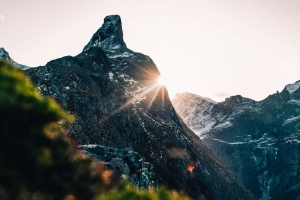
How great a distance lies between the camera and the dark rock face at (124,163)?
45775 millimetres

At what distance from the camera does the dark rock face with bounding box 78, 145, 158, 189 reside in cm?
4578

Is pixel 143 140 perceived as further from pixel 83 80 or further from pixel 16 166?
pixel 16 166

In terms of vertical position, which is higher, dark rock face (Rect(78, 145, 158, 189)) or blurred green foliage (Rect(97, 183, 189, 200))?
blurred green foliage (Rect(97, 183, 189, 200))

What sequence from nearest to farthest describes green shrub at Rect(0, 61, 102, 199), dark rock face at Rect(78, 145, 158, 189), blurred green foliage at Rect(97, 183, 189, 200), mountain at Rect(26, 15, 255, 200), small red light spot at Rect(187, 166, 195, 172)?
green shrub at Rect(0, 61, 102, 199), blurred green foliage at Rect(97, 183, 189, 200), dark rock face at Rect(78, 145, 158, 189), mountain at Rect(26, 15, 255, 200), small red light spot at Rect(187, 166, 195, 172)

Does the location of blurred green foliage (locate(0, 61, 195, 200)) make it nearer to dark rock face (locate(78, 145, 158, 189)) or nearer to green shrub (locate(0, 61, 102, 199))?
green shrub (locate(0, 61, 102, 199))

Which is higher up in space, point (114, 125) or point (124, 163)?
point (114, 125)

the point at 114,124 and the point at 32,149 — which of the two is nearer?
the point at 32,149

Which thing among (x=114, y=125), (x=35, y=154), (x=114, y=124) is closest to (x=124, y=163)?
(x=35, y=154)

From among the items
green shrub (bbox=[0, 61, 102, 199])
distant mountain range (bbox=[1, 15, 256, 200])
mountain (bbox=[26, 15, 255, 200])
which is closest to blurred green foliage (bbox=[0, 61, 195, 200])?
green shrub (bbox=[0, 61, 102, 199])

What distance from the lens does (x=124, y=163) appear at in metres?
50.8

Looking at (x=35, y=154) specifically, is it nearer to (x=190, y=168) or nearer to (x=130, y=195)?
(x=130, y=195)

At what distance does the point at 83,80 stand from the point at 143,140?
4544 cm

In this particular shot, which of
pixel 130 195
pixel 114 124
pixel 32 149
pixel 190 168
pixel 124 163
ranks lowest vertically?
pixel 190 168

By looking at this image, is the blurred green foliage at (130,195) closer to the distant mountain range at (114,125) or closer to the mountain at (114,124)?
the distant mountain range at (114,125)
